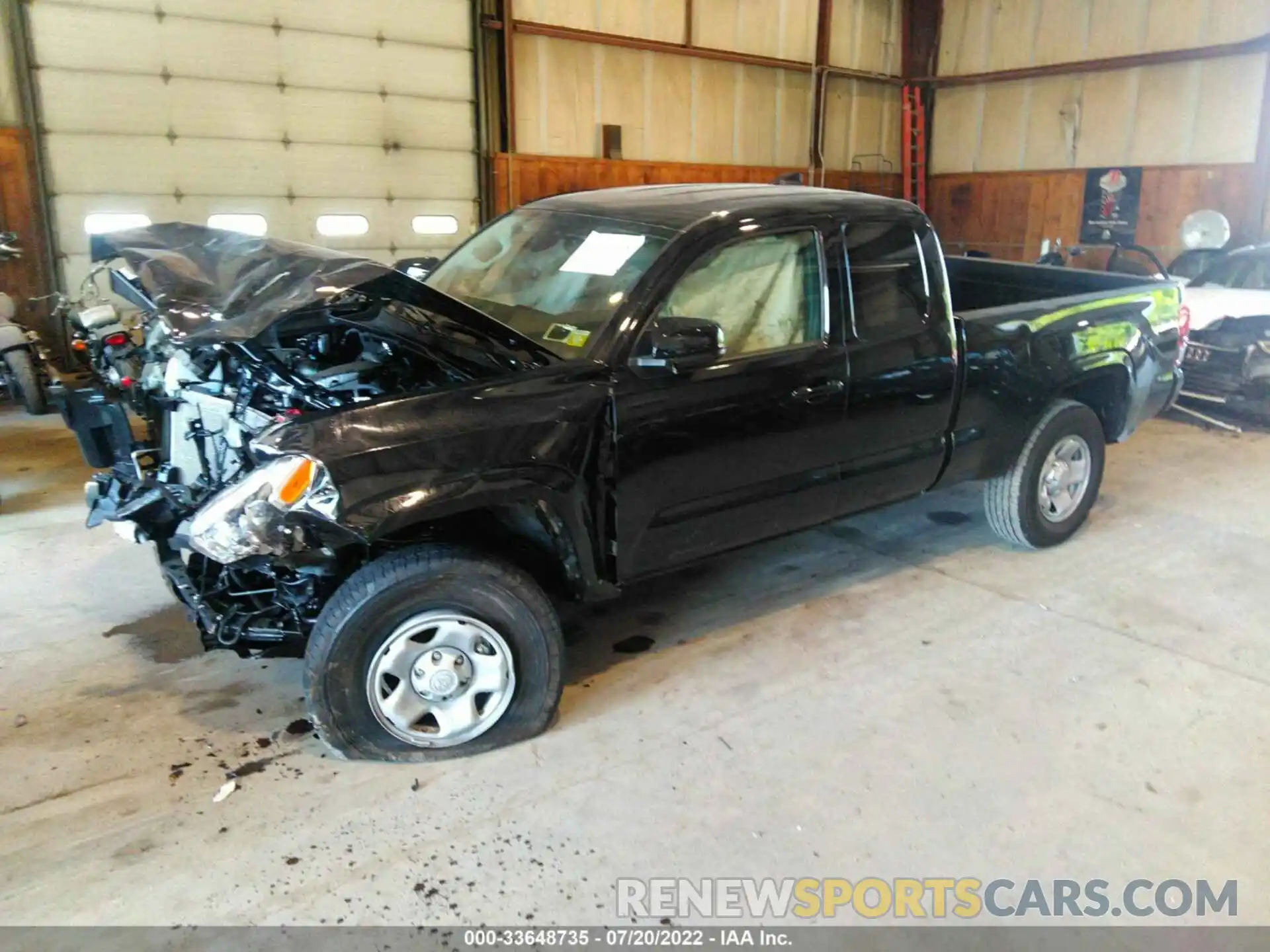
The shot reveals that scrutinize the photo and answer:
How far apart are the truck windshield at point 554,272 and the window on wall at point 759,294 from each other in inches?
7.7

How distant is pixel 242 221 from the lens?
945cm

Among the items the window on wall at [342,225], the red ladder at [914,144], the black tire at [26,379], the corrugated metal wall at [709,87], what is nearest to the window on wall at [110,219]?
the window on wall at [342,225]

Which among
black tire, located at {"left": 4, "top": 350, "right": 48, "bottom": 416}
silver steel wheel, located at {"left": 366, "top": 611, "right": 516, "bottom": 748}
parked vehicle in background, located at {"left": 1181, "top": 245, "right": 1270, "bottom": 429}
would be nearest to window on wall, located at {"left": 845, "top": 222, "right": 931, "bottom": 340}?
silver steel wheel, located at {"left": 366, "top": 611, "right": 516, "bottom": 748}

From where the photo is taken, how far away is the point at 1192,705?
3352 millimetres

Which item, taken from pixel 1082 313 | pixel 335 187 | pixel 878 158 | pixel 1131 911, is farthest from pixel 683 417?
pixel 878 158

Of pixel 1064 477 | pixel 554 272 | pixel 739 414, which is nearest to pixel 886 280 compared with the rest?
pixel 739 414

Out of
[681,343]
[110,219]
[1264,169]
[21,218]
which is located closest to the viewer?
[681,343]

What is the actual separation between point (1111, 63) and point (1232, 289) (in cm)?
648

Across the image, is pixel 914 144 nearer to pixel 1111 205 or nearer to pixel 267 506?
pixel 1111 205

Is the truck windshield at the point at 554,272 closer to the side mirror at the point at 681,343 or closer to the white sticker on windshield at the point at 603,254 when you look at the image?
the white sticker on windshield at the point at 603,254

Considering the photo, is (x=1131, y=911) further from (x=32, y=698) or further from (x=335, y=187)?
(x=335, y=187)

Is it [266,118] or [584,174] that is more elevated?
[266,118]

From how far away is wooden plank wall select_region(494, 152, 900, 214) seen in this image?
36.1ft

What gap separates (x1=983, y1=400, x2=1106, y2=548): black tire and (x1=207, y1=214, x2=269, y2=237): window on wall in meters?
7.81
